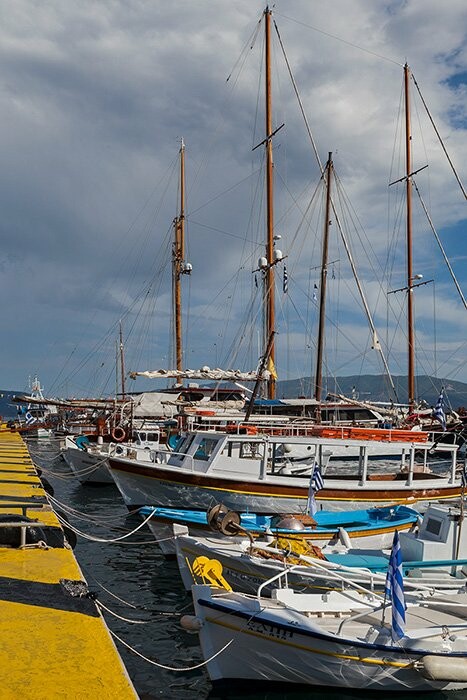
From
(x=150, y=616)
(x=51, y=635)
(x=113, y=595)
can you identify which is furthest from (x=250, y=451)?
(x=51, y=635)

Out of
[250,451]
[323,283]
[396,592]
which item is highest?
[323,283]

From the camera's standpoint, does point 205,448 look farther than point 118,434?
No

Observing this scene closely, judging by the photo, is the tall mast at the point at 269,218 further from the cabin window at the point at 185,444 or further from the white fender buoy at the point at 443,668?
the white fender buoy at the point at 443,668

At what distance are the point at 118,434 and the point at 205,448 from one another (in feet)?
60.3

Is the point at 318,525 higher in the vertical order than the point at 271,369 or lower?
lower

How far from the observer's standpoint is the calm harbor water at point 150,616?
957cm

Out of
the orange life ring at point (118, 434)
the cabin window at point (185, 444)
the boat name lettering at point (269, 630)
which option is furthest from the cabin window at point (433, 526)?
the orange life ring at point (118, 434)

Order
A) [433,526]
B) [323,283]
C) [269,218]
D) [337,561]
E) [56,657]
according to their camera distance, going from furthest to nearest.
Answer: [323,283]
[269,218]
[433,526]
[337,561]
[56,657]

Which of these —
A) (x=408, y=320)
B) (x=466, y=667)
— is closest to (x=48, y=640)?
(x=466, y=667)

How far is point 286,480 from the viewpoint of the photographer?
64.0 feet

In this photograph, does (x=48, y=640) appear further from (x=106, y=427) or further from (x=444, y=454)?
(x=444, y=454)

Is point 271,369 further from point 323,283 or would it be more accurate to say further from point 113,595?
point 113,595

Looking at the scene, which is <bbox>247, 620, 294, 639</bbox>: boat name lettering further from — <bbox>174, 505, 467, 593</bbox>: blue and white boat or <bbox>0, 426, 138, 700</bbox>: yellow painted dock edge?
<bbox>0, 426, 138, 700</bbox>: yellow painted dock edge

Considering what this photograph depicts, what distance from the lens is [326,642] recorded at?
8789 mm
